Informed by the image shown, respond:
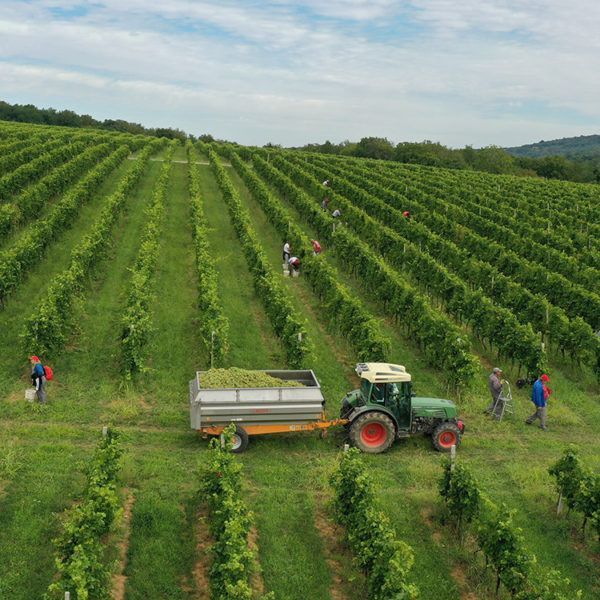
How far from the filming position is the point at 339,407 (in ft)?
52.0

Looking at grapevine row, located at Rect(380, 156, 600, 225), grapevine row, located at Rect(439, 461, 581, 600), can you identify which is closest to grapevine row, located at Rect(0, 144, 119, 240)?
grapevine row, located at Rect(439, 461, 581, 600)

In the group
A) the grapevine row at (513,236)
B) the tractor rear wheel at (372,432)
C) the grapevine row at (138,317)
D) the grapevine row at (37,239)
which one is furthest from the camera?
the grapevine row at (513,236)

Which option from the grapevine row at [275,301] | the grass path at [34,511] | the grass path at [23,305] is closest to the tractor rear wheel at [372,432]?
the grapevine row at [275,301]

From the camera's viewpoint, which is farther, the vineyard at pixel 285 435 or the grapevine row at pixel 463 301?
the grapevine row at pixel 463 301

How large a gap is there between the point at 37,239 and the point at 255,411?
1626cm

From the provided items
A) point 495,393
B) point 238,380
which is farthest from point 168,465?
point 495,393

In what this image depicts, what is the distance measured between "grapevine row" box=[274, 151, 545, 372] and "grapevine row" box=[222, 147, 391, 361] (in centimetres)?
329

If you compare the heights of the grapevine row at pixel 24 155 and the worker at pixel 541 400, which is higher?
the grapevine row at pixel 24 155

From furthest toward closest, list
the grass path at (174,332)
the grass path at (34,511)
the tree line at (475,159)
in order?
the tree line at (475,159) → the grass path at (174,332) → the grass path at (34,511)

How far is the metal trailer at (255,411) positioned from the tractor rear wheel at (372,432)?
14.2 inches

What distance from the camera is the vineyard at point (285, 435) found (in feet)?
31.1

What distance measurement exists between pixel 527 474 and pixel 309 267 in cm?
1416

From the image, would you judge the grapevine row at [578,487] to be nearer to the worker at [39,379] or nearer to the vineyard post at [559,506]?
the vineyard post at [559,506]

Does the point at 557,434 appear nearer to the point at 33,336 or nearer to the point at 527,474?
the point at 527,474
